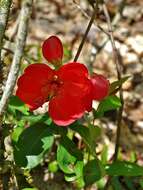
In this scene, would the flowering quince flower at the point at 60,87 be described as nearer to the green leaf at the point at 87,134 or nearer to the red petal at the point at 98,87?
the red petal at the point at 98,87

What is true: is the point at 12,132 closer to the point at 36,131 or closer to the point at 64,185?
the point at 36,131

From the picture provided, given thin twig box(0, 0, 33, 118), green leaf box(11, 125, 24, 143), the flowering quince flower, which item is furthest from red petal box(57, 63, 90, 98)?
green leaf box(11, 125, 24, 143)

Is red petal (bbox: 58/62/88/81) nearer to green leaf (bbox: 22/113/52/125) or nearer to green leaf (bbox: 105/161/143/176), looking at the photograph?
green leaf (bbox: 22/113/52/125)

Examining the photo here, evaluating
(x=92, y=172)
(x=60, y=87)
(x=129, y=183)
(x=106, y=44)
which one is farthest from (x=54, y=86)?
(x=106, y=44)

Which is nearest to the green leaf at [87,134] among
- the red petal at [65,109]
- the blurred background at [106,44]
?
the red petal at [65,109]

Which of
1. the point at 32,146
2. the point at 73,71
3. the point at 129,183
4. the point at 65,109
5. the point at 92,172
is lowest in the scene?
the point at 129,183

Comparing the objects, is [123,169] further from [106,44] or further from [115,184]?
[106,44]

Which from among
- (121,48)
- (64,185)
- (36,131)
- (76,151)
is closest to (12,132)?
(36,131)
